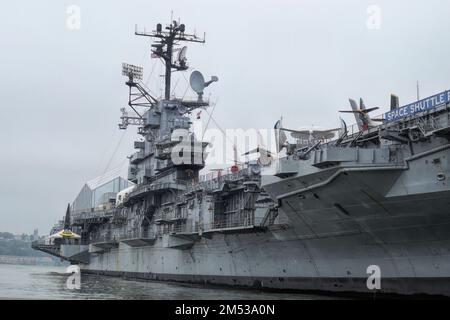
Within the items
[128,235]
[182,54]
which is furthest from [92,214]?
[182,54]

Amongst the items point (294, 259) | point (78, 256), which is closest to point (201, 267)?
point (294, 259)

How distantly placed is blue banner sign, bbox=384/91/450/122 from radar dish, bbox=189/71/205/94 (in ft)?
50.2

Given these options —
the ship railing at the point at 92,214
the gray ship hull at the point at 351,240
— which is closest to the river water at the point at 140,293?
the gray ship hull at the point at 351,240

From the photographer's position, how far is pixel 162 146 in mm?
28141

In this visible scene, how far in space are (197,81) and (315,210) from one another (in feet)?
48.1

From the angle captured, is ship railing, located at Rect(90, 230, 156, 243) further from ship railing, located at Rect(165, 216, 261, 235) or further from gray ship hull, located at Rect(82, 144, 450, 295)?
gray ship hull, located at Rect(82, 144, 450, 295)

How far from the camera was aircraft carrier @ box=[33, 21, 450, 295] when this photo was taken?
13.5 meters

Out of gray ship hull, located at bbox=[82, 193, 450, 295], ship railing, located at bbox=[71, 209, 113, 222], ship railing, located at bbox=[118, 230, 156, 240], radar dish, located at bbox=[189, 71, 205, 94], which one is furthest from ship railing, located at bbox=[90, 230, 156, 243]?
radar dish, located at bbox=[189, 71, 205, 94]

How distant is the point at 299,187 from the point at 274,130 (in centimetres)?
312

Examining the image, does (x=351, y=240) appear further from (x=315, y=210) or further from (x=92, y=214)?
(x=92, y=214)

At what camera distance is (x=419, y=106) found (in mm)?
13984

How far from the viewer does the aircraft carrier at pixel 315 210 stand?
13.5 metres

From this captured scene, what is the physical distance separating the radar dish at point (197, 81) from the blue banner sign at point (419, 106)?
50.2 ft

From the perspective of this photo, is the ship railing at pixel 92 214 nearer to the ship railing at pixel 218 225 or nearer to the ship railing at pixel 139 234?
the ship railing at pixel 139 234
